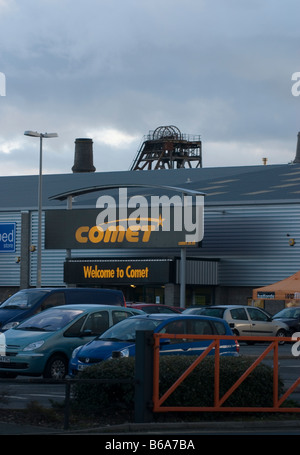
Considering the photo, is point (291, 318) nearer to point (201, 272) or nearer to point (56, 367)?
point (201, 272)

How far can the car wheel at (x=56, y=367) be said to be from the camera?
67.1 feet

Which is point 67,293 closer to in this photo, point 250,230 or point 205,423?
point 205,423

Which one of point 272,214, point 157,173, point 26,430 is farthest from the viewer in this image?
point 157,173

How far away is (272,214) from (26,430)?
1540 inches

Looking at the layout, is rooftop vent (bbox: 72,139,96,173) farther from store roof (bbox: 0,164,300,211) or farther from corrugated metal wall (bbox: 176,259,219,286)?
corrugated metal wall (bbox: 176,259,219,286)

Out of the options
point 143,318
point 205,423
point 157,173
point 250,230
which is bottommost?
point 205,423

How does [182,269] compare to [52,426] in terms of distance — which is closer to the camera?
[52,426]

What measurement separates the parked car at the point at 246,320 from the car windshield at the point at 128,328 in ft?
47.0

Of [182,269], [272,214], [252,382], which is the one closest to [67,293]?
[252,382]

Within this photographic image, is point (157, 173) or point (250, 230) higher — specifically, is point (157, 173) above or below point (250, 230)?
above

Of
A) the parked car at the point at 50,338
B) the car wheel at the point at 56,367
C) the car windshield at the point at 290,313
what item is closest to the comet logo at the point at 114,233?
the car windshield at the point at 290,313

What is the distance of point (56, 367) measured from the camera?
20.7 m

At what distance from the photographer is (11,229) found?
58.0 m

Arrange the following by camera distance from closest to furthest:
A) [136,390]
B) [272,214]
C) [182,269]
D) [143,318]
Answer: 1. [136,390]
2. [143,318]
3. [182,269]
4. [272,214]
